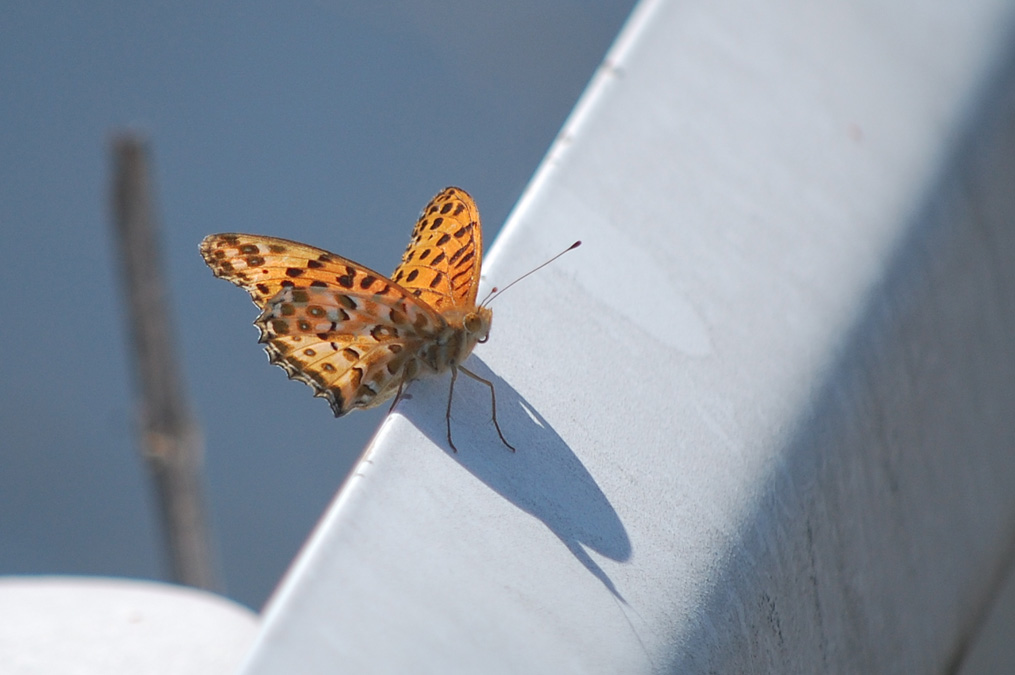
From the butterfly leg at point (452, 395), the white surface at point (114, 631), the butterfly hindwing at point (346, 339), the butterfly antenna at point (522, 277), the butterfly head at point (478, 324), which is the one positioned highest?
the butterfly antenna at point (522, 277)

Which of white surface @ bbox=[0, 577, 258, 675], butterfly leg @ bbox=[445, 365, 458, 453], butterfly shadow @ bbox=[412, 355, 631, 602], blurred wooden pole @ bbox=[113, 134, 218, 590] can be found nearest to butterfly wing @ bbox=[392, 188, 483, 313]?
butterfly leg @ bbox=[445, 365, 458, 453]

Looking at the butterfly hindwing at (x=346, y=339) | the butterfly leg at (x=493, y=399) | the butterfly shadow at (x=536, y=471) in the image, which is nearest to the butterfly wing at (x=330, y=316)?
the butterfly hindwing at (x=346, y=339)

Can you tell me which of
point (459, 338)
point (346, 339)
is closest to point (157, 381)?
point (346, 339)

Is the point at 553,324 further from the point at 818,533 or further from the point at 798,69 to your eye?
the point at 798,69

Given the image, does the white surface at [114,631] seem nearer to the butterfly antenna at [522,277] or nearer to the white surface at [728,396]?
the white surface at [728,396]

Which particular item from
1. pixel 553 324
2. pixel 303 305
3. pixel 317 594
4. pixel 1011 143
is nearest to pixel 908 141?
pixel 1011 143

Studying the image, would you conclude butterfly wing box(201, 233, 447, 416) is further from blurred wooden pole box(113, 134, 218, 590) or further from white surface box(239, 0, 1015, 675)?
blurred wooden pole box(113, 134, 218, 590)
